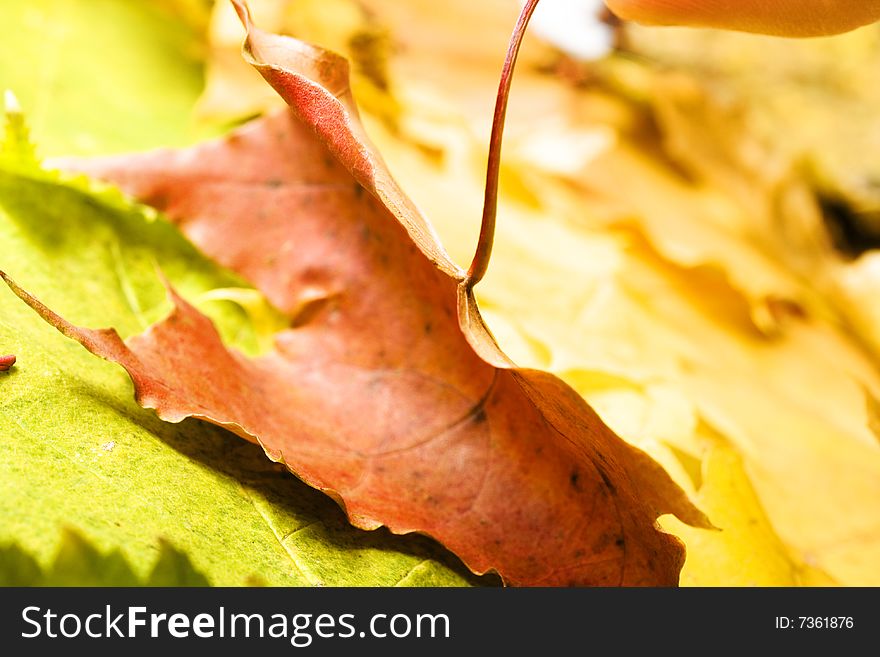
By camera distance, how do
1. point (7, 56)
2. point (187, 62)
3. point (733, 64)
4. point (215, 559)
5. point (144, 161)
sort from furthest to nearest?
point (733, 64), point (187, 62), point (7, 56), point (144, 161), point (215, 559)

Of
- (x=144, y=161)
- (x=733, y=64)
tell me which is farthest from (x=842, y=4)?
(x=733, y=64)

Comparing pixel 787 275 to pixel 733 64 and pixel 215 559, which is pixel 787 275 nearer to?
pixel 733 64

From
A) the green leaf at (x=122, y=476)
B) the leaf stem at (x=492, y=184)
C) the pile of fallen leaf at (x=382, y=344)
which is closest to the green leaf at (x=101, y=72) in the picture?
the pile of fallen leaf at (x=382, y=344)

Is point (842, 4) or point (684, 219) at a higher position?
point (842, 4)

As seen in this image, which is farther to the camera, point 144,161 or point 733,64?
point 733,64

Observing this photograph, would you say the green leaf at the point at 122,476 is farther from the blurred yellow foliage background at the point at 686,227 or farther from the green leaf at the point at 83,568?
the blurred yellow foliage background at the point at 686,227

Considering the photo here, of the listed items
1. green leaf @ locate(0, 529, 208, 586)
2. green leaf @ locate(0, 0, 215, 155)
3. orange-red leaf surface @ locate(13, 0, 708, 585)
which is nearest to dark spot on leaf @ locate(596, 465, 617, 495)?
orange-red leaf surface @ locate(13, 0, 708, 585)

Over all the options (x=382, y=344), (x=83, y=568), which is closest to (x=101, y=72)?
(x=382, y=344)
